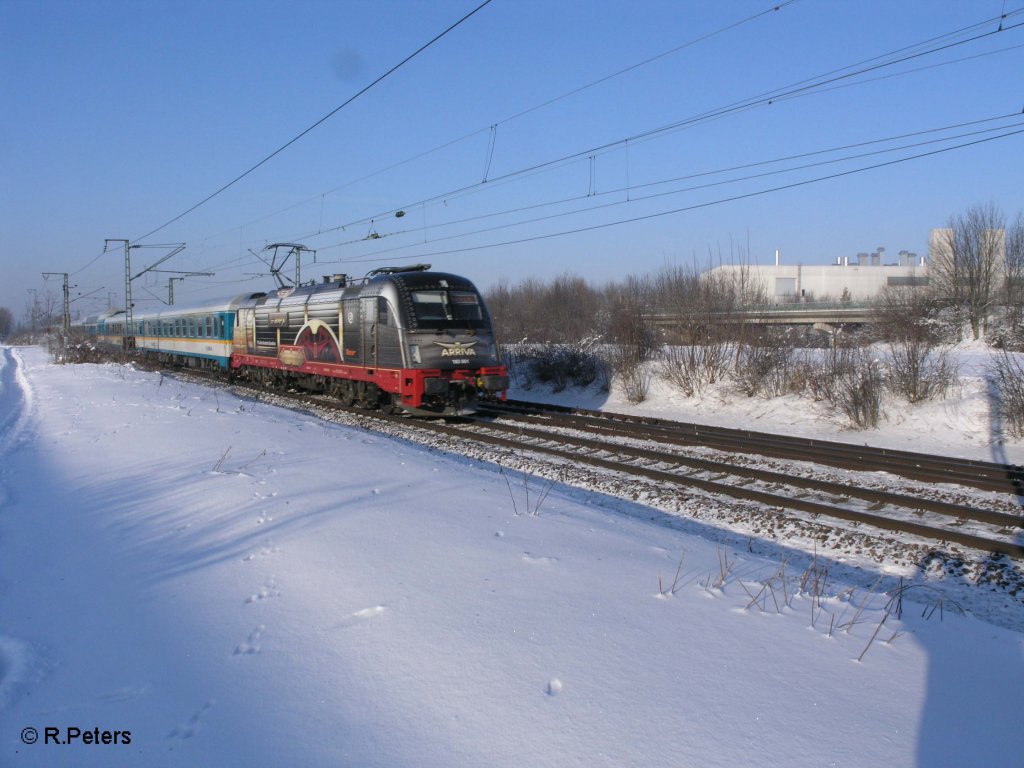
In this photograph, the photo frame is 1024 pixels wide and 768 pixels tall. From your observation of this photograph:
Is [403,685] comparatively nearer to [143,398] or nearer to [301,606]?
[301,606]

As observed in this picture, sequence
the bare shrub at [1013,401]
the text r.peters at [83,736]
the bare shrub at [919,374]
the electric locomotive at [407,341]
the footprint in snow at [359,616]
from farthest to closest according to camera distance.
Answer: the bare shrub at [919,374], the electric locomotive at [407,341], the bare shrub at [1013,401], the footprint in snow at [359,616], the text r.peters at [83,736]

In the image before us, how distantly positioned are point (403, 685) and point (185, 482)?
5785 mm

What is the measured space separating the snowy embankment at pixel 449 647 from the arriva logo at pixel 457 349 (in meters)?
7.35

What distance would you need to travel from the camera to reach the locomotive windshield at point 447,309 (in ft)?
48.6

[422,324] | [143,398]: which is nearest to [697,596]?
[422,324]

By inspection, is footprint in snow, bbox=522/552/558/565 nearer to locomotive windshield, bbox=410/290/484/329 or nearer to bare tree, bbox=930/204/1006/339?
locomotive windshield, bbox=410/290/484/329

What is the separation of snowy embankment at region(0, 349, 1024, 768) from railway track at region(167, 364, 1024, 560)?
5.16ft

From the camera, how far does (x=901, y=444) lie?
1409 cm

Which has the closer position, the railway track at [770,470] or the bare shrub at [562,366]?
the railway track at [770,470]

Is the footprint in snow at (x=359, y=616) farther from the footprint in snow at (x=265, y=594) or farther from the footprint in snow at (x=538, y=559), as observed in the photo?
the footprint in snow at (x=538, y=559)

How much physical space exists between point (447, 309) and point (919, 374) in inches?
420

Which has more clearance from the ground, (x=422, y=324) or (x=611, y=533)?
(x=422, y=324)

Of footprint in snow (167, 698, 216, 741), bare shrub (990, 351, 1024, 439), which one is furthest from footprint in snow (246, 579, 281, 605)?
bare shrub (990, 351, 1024, 439)

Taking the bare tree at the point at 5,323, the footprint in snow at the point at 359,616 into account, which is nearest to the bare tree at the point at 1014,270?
the footprint in snow at the point at 359,616
